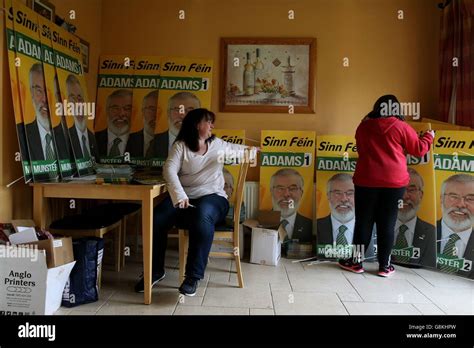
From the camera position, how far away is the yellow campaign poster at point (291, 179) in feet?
11.1

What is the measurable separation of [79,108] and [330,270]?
92.6 inches

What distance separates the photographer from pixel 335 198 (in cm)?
328

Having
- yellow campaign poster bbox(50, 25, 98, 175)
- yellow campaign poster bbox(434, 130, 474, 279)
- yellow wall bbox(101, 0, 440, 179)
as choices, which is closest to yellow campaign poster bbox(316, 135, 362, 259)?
yellow wall bbox(101, 0, 440, 179)

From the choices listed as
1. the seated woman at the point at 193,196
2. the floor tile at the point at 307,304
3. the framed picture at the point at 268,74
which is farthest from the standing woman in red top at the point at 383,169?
the seated woman at the point at 193,196

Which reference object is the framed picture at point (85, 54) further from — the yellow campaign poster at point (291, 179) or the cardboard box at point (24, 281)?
the cardboard box at point (24, 281)

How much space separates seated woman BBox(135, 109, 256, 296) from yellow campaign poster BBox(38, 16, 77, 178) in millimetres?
737

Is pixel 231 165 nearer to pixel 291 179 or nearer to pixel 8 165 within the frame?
pixel 291 179

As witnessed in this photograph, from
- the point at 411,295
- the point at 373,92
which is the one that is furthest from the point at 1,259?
the point at 373,92

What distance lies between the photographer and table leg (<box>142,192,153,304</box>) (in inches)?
87.7

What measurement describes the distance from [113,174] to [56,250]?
32.6 inches

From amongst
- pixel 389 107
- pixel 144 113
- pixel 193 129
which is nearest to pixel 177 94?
pixel 144 113

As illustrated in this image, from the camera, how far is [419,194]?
3049 mm
